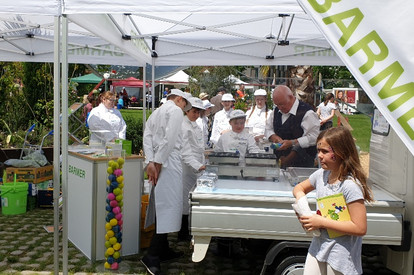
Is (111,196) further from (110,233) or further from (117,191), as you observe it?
(110,233)

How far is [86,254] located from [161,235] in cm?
90

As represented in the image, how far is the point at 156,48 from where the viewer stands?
8250 mm

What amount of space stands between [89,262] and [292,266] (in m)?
2.29

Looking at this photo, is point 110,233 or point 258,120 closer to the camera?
point 110,233

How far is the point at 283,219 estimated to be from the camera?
11.8ft

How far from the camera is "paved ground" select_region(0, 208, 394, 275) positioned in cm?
489

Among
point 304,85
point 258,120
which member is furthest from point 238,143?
point 304,85

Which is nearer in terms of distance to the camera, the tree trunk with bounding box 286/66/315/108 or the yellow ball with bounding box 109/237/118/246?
the yellow ball with bounding box 109/237/118/246

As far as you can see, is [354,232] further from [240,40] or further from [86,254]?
[240,40]

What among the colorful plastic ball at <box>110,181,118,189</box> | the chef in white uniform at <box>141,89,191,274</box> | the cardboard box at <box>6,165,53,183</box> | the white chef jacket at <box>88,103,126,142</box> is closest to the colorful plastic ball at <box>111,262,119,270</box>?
the chef in white uniform at <box>141,89,191,274</box>

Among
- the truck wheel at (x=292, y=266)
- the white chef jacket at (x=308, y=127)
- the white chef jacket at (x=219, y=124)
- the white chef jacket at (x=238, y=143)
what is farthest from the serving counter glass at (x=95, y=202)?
the white chef jacket at (x=219, y=124)

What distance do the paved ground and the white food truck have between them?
0.88 meters

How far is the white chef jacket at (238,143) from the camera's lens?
589 centimetres

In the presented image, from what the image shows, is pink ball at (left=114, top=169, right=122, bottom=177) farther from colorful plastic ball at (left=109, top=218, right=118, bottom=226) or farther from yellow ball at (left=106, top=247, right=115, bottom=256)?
yellow ball at (left=106, top=247, right=115, bottom=256)
